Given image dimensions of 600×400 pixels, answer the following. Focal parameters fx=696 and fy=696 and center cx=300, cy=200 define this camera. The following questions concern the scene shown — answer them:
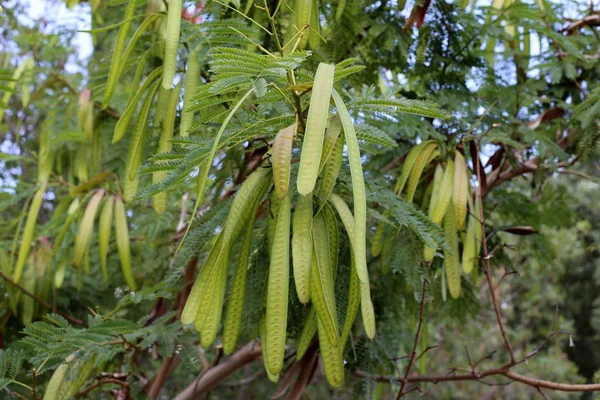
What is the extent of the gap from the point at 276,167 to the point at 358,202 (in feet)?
0.58

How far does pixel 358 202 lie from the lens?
0.79 metres

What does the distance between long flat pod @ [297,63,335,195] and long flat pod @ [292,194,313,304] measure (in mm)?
178

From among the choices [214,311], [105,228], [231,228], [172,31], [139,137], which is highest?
[172,31]

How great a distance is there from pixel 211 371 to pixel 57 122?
37.2 inches

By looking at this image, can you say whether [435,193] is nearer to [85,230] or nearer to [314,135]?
[314,135]

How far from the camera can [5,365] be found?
1.32 m

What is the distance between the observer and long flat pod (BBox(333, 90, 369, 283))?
0.78 m

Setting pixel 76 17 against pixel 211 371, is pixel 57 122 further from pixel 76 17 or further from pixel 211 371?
pixel 211 371

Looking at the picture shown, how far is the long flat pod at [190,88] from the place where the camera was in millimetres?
1159

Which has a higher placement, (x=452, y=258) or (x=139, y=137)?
(x=139, y=137)

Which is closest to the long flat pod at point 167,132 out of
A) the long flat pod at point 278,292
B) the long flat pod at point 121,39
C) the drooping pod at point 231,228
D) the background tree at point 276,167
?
the background tree at point 276,167

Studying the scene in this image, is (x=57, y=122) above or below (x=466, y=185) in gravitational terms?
above

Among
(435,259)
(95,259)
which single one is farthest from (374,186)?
(95,259)

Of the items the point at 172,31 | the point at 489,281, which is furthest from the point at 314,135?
the point at 489,281
